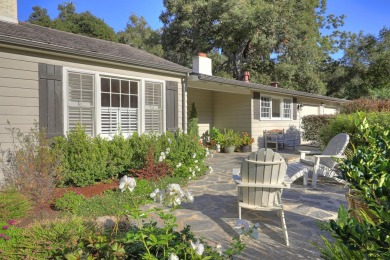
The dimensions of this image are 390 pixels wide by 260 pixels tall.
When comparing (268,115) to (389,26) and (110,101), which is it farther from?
(389,26)

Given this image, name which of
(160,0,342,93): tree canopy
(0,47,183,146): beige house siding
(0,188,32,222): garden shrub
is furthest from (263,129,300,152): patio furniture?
(0,188,32,222): garden shrub

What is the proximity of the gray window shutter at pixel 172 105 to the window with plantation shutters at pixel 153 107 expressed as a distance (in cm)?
20

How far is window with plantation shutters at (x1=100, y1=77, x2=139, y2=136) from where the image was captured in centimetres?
632

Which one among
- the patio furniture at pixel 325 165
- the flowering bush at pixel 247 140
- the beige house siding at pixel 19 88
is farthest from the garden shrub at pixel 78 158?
the flowering bush at pixel 247 140

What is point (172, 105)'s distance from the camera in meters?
7.64

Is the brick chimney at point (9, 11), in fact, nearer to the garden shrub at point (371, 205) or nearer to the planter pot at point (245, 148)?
the garden shrub at point (371, 205)

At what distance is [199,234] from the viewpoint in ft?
10.7

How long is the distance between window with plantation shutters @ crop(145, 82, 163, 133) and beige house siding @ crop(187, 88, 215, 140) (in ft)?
12.9

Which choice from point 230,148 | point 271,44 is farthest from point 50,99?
point 271,44

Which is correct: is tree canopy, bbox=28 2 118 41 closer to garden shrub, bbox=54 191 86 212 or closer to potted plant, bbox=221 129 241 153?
potted plant, bbox=221 129 241 153

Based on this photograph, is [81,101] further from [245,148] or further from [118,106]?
[245,148]

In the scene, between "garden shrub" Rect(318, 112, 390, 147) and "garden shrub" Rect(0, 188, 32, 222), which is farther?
"garden shrub" Rect(318, 112, 390, 147)

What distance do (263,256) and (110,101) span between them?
196 inches

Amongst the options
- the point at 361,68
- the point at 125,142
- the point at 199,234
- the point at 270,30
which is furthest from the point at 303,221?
the point at 361,68
